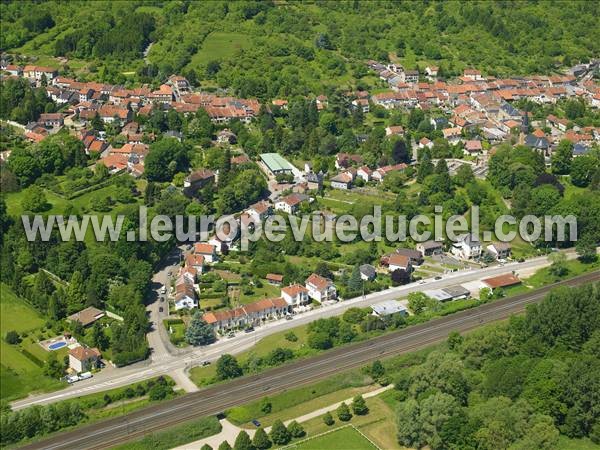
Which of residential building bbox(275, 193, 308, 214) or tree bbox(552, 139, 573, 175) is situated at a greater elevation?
tree bbox(552, 139, 573, 175)

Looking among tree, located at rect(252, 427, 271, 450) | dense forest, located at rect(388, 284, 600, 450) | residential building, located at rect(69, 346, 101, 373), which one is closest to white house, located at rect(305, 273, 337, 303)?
dense forest, located at rect(388, 284, 600, 450)

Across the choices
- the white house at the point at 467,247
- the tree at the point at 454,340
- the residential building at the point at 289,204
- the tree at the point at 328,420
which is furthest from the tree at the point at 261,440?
the residential building at the point at 289,204

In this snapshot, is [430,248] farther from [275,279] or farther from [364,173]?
[364,173]

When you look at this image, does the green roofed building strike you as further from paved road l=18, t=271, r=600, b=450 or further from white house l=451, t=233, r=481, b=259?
paved road l=18, t=271, r=600, b=450

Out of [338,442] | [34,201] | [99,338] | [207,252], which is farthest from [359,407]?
[34,201]

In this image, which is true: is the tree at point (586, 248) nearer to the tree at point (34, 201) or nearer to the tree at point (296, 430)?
the tree at point (296, 430)
